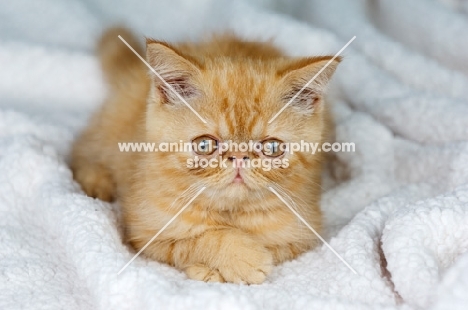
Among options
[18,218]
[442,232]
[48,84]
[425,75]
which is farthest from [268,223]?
[48,84]

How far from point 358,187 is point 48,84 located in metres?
1.35

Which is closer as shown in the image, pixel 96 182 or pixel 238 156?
pixel 238 156

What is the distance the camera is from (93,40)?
2.74m

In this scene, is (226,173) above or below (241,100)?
below

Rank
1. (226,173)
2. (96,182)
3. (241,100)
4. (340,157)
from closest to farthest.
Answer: (226,173) → (241,100) → (96,182) → (340,157)

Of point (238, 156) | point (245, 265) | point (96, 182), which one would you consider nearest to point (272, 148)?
point (238, 156)

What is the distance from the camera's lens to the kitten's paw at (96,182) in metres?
2.03

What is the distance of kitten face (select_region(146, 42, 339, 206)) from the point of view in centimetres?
156

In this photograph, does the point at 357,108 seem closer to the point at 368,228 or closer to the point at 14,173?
the point at 368,228

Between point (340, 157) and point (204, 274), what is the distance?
3.00ft

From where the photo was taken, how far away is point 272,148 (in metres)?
1.61

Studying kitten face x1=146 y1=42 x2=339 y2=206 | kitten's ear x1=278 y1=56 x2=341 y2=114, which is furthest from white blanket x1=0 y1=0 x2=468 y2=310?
kitten's ear x1=278 y1=56 x2=341 y2=114

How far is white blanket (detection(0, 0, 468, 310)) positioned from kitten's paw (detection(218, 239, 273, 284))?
0.18ft

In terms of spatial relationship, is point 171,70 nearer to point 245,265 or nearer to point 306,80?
point 306,80
